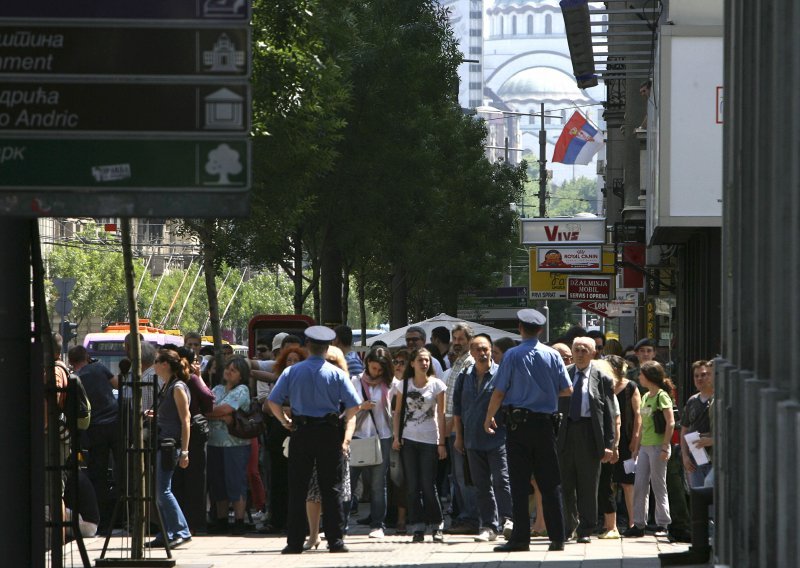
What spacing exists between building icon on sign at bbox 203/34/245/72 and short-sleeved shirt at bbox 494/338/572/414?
716 centimetres

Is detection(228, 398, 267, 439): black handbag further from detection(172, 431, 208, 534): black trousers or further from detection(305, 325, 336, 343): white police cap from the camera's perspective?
detection(305, 325, 336, 343): white police cap

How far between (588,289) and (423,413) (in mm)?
31767

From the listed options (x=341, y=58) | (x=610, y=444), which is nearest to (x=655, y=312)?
(x=341, y=58)

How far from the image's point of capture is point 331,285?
107ft

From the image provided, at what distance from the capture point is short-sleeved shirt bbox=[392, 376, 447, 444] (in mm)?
14055

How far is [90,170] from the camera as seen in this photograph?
5.63 metres

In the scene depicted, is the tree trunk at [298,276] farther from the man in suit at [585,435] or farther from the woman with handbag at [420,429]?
the man in suit at [585,435]

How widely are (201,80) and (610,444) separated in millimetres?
8654

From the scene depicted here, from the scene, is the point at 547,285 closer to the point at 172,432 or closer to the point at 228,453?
the point at 228,453

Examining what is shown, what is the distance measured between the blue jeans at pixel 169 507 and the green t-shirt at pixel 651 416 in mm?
4070

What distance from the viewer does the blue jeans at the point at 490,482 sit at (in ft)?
45.1

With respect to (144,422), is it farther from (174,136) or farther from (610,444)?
(174,136)

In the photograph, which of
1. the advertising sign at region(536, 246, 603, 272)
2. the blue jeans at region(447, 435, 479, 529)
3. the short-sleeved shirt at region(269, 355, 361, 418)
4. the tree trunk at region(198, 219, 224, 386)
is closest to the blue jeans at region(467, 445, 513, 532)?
the blue jeans at region(447, 435, 479, 529)

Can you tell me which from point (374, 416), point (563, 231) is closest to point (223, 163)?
point (374, 416)
